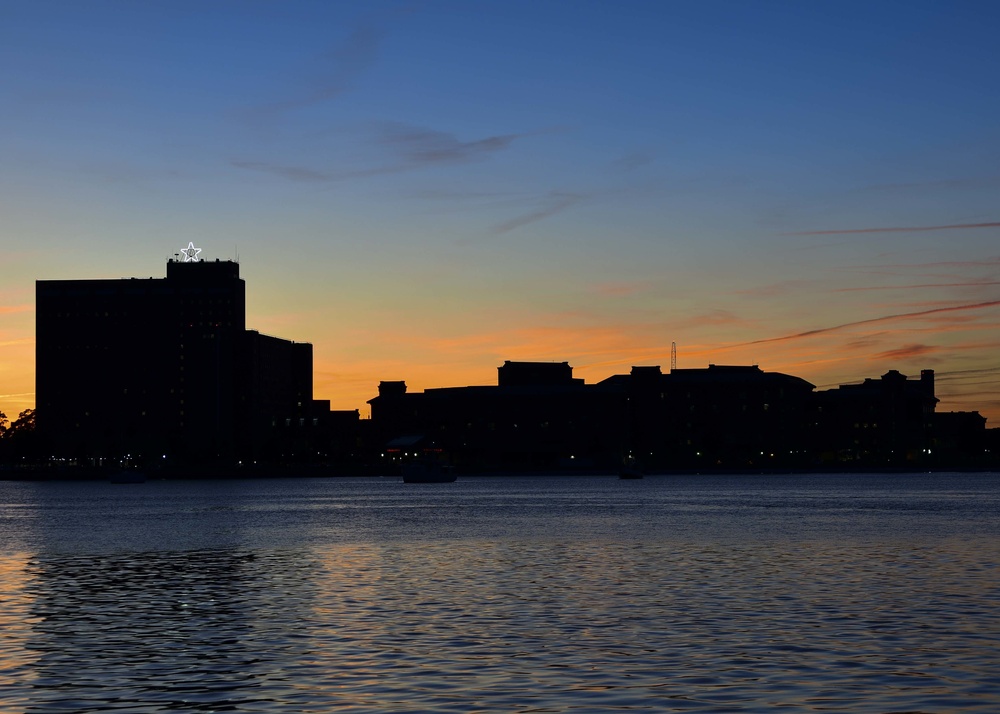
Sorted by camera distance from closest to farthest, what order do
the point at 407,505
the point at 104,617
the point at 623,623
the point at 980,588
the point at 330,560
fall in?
the point at 623,623
the point at 104,617
the point at 980,588
the point at 330,560
the point at 407,505

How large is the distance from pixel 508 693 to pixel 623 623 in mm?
12911

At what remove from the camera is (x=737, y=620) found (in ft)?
134

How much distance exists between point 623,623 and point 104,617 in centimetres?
1697

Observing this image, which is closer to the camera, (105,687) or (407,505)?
(105,687)

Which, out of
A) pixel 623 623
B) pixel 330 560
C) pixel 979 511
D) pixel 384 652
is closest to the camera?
pixel 384 652

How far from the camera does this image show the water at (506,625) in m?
28.1

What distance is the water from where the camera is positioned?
28062mm

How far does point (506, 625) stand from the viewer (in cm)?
4012

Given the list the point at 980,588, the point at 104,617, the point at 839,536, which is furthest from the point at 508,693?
the point at 839,536

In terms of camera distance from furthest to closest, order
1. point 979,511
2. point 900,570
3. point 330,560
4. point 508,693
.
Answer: point 979,511 < point 330,560 < point 900,570 < point 508,693

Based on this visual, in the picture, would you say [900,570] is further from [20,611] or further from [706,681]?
[20,611]

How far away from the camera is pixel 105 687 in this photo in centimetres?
2931

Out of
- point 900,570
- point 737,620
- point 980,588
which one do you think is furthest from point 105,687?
point 900,570

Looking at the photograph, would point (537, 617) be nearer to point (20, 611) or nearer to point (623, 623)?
point (623, 623)
